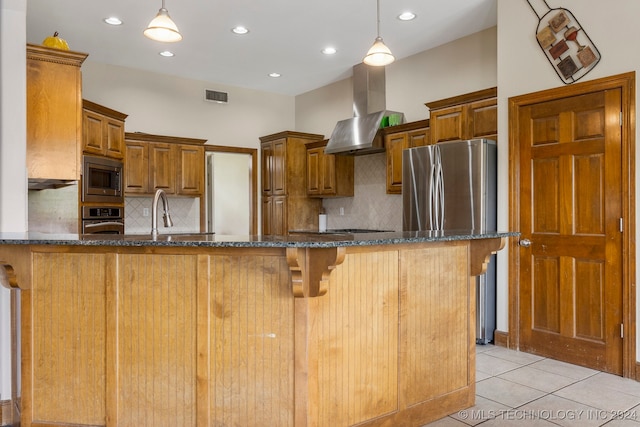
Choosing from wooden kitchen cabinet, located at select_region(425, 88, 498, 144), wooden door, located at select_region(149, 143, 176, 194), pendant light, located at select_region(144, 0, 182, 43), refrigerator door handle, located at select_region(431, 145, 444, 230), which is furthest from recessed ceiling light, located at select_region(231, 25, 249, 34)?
refrigerator door handle, located at select_region(431, 145, 444, 230)

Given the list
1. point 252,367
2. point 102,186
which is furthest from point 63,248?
point 102,186

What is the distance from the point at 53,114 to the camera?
11.3 ft

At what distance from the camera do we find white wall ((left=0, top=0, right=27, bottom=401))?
2.78m

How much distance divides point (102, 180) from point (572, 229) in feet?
15.0

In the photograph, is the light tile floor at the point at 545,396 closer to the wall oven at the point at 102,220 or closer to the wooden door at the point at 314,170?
the wooden door at the point at 314,170

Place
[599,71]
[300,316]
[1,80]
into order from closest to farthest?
[300,316] → [1,80] → [599,71]

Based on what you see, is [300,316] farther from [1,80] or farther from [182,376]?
[1,80]

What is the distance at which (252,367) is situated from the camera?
214 centimetres

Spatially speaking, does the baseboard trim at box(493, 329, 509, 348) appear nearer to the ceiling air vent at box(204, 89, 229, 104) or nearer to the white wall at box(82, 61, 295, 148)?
the white wall at box(82, 61, 295, 148)

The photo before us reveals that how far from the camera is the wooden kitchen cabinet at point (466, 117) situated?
166 inches

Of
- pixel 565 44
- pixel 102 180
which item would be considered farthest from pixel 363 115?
pixel 102 180

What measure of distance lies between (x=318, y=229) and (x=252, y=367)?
15.3ft

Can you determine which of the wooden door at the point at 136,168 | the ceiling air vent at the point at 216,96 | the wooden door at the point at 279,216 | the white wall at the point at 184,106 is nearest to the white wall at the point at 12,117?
the wooden door at the point at 136,168

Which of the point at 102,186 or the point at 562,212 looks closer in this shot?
the point at 562,212
